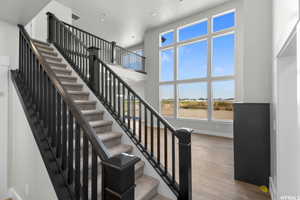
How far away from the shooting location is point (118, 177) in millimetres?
844

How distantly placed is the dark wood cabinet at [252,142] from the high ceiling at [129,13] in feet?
14.6

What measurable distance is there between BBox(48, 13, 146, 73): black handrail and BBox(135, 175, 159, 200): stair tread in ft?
13.1

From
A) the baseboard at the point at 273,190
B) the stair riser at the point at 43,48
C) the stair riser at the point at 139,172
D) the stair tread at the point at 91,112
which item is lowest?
the baseboard at the point at 273,190

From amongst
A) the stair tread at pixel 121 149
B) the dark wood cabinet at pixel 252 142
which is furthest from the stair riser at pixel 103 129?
the dark wood cabinet at pixel 252 142

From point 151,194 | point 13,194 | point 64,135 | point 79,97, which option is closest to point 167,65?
point 79,97

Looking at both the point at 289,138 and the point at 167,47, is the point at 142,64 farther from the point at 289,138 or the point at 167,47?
the point at 289,138

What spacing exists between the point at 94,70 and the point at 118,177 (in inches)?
96.5

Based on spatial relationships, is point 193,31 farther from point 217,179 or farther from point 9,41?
point 9,41

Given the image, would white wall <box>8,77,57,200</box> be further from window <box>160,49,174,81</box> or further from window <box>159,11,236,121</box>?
window <box>160,49,174,81</box>

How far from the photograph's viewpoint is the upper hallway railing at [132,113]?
5.50ft

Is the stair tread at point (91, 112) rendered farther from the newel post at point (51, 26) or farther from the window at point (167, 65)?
the window at point (167, 65)

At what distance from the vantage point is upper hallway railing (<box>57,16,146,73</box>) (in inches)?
199

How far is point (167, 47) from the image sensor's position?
6.69 m

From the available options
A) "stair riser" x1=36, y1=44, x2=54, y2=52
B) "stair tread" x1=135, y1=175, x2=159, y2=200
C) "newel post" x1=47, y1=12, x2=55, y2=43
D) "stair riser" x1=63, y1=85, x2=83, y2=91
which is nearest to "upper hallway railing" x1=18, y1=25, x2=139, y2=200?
"stair tread" x1=135, y1=175, x2=159, y2=200
